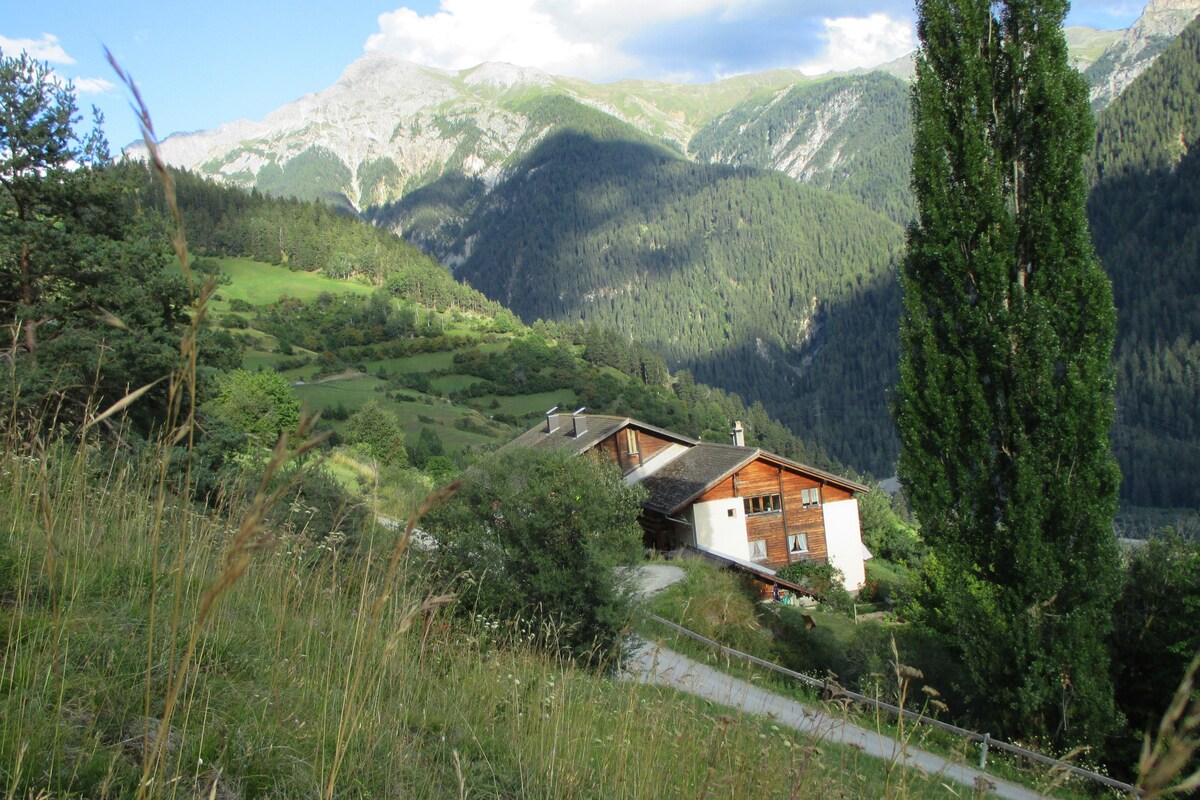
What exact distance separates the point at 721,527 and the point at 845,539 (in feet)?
24.3

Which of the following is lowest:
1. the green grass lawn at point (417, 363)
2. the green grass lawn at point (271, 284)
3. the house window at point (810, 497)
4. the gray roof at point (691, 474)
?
the house window at point (810, 497)

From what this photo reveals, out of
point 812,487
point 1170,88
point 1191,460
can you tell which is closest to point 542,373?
point 812,487

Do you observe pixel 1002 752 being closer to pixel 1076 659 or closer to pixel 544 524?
pixel 1076 659

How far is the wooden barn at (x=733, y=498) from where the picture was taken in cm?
3406

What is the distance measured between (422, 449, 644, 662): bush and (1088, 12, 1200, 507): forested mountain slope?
150105 millimetres

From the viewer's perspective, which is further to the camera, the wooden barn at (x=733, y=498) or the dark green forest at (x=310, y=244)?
the dark green forest at (x=310, y=244)

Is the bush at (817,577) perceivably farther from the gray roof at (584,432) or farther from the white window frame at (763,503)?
the gray roof at (584,432)

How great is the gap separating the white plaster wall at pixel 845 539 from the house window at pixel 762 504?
2.74 meters

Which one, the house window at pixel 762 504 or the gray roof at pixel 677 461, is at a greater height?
the gray roof at pixel 677 461

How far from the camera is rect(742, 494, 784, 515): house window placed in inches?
1405

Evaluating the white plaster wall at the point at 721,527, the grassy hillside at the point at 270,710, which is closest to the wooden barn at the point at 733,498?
the white plaster wall at the point at 721,527

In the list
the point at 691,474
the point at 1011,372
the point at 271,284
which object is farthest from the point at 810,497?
the point at 271,284

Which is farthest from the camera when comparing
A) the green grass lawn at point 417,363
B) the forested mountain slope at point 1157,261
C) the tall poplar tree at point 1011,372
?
the forested mountain slope at point 1157,261

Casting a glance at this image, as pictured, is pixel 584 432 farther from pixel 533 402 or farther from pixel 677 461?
pixel 533 402
